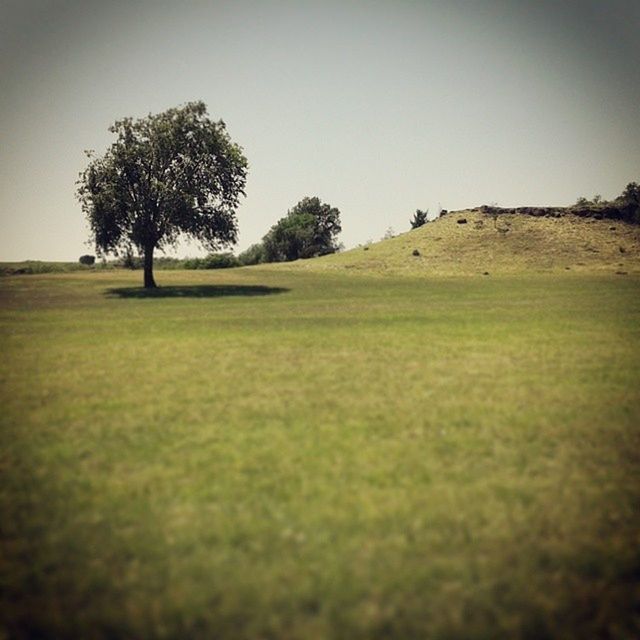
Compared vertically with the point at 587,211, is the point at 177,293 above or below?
below

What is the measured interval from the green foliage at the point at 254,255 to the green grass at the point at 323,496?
362 ft

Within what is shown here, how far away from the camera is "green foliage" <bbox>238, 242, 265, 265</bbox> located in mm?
121550

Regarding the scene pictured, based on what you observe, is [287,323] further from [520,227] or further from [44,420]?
[520,227]

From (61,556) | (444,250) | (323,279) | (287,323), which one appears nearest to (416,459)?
(61,556)

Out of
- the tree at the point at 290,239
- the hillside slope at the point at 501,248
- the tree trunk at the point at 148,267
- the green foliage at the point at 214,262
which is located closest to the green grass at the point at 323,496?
the tree trunk at the point at 148,267

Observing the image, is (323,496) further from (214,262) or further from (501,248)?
(214,262)

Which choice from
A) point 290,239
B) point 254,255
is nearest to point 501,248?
point 290,239

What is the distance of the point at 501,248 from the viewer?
225 feet

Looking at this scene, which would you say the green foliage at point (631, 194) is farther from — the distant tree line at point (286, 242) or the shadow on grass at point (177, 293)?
the shadow on grass at point (177, 293)

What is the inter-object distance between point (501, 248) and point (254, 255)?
7700 cm

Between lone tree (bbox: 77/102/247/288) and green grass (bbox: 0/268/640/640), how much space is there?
28.3 m

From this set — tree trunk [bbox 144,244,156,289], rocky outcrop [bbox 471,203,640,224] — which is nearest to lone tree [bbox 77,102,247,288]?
tree trunk [bbox 144,244,156,289]

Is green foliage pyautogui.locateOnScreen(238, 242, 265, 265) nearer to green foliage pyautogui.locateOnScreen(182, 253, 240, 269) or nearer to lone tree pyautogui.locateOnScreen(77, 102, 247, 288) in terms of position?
green foliage pyautogui.locateOnScreen(182, 253, 240, 269)

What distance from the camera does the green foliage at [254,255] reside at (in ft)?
399
